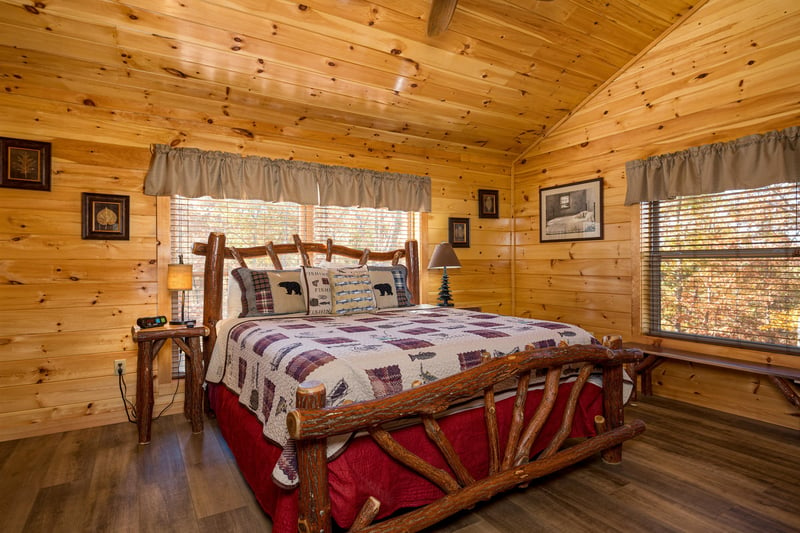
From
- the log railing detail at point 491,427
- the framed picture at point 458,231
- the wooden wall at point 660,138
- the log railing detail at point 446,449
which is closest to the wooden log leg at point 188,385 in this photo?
the log railing detail at point 446,449

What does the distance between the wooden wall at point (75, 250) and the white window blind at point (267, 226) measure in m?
0.15

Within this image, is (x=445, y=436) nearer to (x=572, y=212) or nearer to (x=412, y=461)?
(x=412, y=461)

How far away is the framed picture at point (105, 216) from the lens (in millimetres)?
2984

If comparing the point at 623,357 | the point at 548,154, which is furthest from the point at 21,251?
the point at 548,154

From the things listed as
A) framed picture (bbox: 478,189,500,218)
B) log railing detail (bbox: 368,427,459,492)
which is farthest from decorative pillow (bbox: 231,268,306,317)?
framed picture (bbox: 478,189,500,218)

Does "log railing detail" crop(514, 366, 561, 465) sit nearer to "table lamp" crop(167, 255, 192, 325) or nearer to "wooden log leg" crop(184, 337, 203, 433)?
"wooden log leg" crop(184, 337, 203, 433)

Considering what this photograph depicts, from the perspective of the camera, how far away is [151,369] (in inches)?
107

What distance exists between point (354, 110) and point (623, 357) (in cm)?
277

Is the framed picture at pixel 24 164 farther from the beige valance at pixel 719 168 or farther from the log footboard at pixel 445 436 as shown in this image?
the beige valance at pixel 719 168

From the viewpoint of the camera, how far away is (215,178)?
336 centimetres

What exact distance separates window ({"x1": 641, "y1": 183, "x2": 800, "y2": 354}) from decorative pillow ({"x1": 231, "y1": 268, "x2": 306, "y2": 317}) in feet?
9.61

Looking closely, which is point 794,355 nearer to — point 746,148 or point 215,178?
point 746,148

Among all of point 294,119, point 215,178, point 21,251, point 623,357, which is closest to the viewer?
point 623,357

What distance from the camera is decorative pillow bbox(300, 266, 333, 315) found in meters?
3.21
